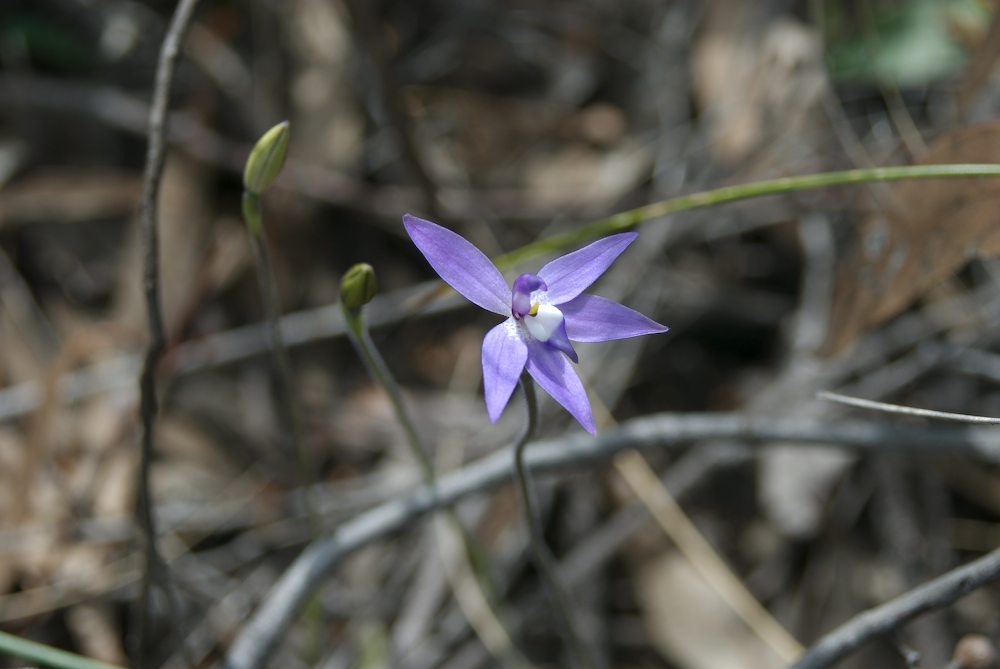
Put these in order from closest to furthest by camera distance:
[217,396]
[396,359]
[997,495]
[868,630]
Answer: [868,630] < [997,495] < [217,396] < [396,359]

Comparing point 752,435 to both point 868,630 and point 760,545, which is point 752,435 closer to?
point 868,630

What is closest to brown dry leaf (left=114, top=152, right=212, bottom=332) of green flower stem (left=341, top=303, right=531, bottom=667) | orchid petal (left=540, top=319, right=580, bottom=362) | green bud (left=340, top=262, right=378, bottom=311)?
green flower stem (left=341, top=303, right=531, bottom=667)

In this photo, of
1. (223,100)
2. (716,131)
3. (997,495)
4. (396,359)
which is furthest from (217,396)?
(997,495)

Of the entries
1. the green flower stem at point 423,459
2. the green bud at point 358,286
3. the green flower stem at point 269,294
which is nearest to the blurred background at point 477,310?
the green flower stem at point 423,459

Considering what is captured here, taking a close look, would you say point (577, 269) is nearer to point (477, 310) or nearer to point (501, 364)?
point (501, 364)

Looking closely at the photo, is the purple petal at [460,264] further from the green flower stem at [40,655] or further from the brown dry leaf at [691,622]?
the brown dry leaf at [691,622]

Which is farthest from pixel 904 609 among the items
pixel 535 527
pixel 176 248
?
pixel 176 248
